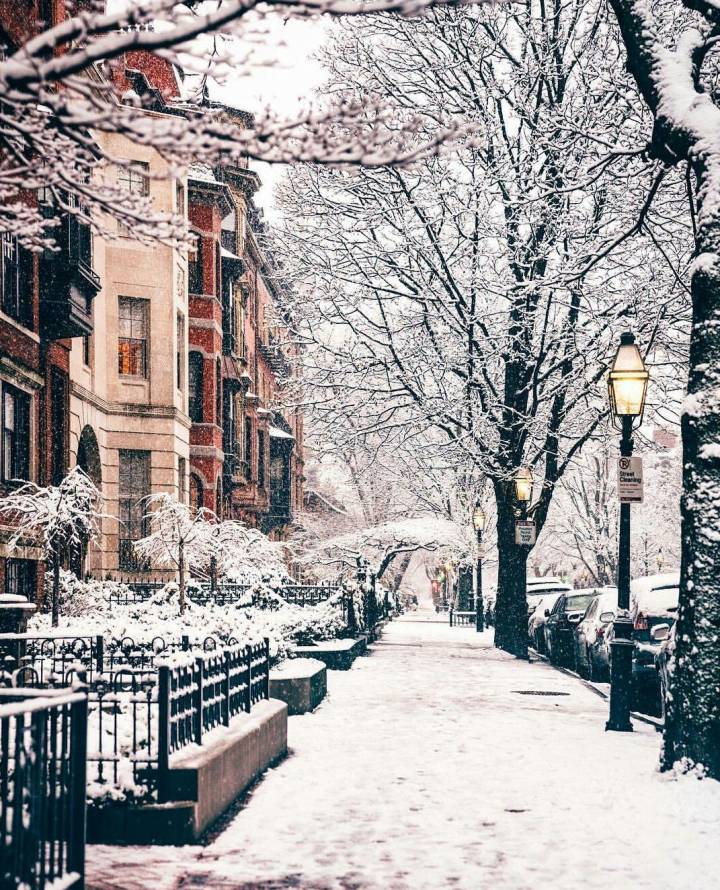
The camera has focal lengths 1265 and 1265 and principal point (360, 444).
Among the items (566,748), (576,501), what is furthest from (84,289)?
(576,501)

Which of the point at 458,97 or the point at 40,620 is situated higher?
the point at 458,97

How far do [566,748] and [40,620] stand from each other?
10307 mm

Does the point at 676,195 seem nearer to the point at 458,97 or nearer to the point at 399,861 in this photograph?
the point at 458,97

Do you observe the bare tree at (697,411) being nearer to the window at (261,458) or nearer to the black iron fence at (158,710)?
the black iron fence at (158,710)

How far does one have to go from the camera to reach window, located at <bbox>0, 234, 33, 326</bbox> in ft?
72.1

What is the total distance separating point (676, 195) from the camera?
19.4 metres

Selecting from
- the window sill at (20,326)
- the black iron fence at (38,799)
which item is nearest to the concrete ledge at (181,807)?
the black iron fence at (38,799)

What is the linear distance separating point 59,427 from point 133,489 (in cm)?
726

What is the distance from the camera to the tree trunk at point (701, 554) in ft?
32.7

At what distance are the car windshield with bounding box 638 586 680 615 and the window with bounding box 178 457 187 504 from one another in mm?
20373

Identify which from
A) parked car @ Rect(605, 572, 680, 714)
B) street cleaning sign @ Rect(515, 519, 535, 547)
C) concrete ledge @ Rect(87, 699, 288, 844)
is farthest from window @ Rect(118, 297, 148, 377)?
concrete ledge @ Rect(87, 699, 288, 844)

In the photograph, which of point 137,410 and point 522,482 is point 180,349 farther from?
point 522,482

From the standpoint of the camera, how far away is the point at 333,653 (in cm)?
2169

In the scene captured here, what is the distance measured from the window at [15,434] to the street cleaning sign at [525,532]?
1073 cm
